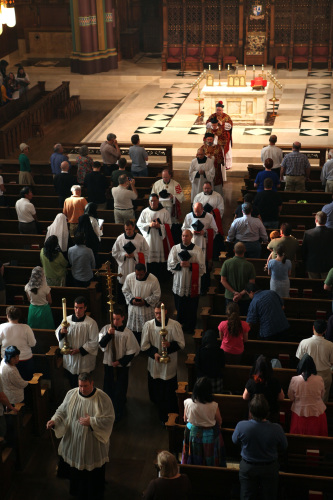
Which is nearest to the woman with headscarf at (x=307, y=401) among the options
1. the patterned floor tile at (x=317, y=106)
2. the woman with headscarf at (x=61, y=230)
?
the woman with headscarf at (x=61, y=230)

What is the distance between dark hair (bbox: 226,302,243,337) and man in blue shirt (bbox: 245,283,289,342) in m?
0.51

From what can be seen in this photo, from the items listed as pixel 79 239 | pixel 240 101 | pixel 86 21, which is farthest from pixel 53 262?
pixel 86 21

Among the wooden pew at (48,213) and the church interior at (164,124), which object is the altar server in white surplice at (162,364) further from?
the wooden pew at (48,213)

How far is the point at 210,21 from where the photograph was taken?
89.7 ft

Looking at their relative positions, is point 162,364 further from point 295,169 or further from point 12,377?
point 295,169

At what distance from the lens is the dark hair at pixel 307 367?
24.1ft

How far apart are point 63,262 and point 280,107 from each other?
538 inches

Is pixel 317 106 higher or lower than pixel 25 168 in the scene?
lower

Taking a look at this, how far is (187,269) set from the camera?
33.7 ft

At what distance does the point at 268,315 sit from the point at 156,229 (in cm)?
320

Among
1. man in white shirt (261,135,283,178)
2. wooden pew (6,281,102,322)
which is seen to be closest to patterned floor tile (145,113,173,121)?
man in white shirt (261,135,283,178)

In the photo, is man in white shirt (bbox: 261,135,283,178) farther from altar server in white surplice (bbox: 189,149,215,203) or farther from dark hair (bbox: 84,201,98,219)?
dark hair (bbox: 84,201,98,219)

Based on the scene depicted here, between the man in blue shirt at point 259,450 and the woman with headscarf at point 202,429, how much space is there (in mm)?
438

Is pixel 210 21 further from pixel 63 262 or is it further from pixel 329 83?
pixel 63 262
